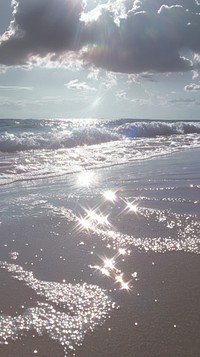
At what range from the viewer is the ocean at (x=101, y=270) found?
8.36 ft

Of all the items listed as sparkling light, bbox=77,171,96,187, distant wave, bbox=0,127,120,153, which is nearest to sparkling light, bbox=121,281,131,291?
sparkling light, bbox=77,171,96,187

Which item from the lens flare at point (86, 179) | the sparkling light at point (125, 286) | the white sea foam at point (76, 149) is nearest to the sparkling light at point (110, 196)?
the lens flare at point (86, 179)

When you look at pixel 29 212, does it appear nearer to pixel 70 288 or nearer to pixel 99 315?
pixel 70 288

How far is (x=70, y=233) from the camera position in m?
4.84

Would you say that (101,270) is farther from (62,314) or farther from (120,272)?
(62,314)

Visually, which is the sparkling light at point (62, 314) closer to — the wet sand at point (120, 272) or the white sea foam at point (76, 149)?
the wet sand at point (120, 272)

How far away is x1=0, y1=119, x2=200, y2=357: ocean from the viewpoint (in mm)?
2549

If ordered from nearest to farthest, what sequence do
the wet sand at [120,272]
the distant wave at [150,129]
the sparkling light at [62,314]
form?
the wet sand at [120,272] → the sparkling light at [62,314] → the distant wave at [150,129]

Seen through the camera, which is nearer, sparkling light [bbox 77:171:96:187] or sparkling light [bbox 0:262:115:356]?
sparkling light [bbox 0:262:115:356]

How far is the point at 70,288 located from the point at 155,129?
36.5 meters

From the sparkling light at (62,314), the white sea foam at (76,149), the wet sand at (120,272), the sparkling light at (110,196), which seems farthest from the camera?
the white sea foam at (76,149)

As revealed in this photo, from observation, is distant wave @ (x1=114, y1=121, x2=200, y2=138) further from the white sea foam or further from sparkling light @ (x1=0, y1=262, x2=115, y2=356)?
sparkling light @ (x1=0, y1=262, x2=115, y2=356)

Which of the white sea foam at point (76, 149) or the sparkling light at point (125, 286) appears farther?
the white sea foam at point (76, 149)

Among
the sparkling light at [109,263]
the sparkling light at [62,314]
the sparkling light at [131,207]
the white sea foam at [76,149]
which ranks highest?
the white sea foam at [76,149]
